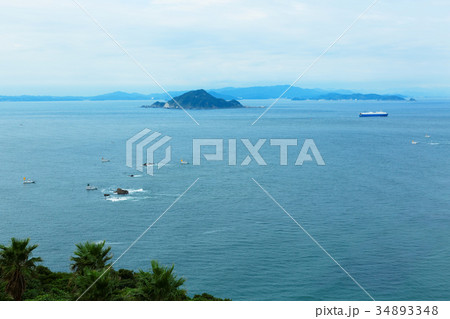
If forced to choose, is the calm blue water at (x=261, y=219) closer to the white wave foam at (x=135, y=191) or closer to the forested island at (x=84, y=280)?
the white wave foam at (x=135, y=191)

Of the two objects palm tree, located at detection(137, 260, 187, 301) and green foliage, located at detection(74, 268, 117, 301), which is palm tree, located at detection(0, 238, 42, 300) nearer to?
green foliage, located at detection(74, 268, 117, 301)

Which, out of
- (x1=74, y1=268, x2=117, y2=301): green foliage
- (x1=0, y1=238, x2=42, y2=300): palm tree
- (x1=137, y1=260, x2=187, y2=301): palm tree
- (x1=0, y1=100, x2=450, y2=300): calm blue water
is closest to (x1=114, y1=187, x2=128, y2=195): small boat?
(x1=0, y1=100, x2=450, y2=300): calm blue water

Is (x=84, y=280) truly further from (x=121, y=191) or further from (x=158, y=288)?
(x=121, y=191)

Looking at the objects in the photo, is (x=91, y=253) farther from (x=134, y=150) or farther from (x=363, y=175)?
(x=134, y=150)

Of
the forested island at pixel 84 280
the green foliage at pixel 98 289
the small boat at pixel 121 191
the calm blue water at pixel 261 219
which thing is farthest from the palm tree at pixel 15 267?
the small boat at pixel 121 191

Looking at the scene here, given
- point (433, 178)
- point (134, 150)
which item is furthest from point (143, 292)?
point (134, 150)
